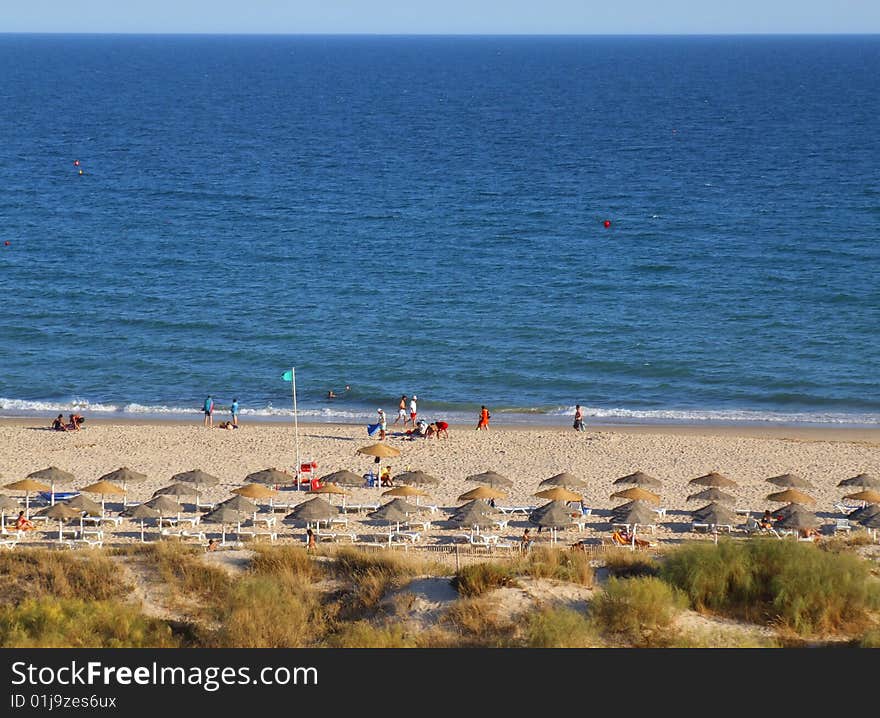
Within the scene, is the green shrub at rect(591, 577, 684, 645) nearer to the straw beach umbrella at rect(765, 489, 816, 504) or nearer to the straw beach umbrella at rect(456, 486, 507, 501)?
the straw beach umbrella at rect(456, 486, 507, 501)

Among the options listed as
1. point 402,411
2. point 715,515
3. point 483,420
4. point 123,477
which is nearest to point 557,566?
point 715,515

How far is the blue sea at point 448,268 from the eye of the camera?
3762 cm

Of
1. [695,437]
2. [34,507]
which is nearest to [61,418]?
[34,507]

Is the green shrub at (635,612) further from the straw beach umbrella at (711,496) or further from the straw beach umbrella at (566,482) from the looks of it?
the straw beach umbrella at (566,482)

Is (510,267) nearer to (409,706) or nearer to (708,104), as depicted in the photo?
(409,706)

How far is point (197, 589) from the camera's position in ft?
56.2

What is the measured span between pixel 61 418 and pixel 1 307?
14.3 metres

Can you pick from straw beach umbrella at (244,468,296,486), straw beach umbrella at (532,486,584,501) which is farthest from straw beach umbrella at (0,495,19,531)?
straw beach umbrella at (532,486,584,501)

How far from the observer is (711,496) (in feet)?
80.4

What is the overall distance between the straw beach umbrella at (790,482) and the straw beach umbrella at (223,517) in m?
11.4

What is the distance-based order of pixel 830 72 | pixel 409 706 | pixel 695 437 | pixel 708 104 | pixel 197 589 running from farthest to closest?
pixel 830 72, pixel 708 104, pixel 695 437, pixel 197 589, pixel 409 706

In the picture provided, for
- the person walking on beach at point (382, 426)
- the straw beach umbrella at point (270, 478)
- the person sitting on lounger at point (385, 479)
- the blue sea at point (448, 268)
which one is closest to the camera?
the straw beach umbrella at point (270, 478)

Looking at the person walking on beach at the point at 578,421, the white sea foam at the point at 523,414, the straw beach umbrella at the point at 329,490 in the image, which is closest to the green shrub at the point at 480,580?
the straw beach umbrella at the point at 329,490

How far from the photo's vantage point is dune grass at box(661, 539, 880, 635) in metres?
15.3
